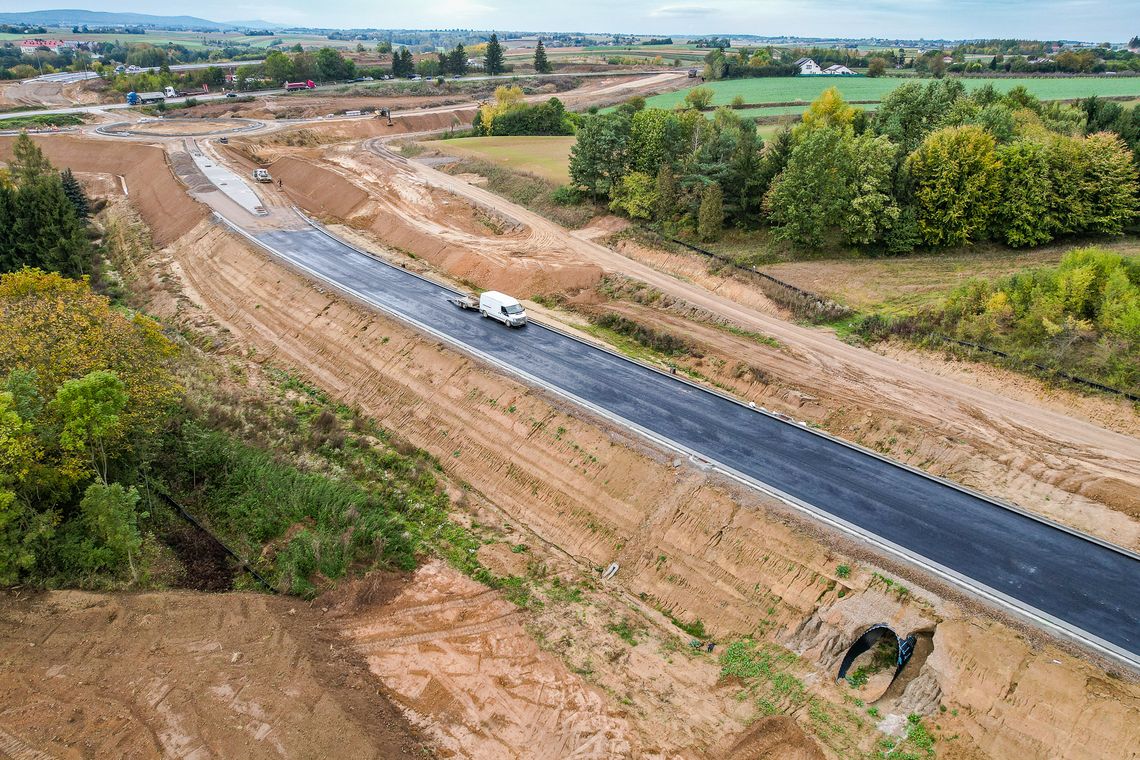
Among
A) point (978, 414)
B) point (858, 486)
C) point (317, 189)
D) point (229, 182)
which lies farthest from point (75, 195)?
point (978, 414)

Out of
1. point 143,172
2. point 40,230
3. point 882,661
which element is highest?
point 143,172

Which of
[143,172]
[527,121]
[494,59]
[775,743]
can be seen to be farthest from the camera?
[494,59]

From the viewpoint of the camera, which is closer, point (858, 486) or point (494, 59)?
point (858, 486)

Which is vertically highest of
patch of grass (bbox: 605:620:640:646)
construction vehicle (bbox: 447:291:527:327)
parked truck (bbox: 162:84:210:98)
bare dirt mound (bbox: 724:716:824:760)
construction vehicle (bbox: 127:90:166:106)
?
parked truck (bbox: 162:84:210:98)

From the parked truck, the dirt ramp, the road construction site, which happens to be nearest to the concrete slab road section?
the dirt ramp

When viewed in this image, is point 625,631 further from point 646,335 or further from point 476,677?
point 646,335

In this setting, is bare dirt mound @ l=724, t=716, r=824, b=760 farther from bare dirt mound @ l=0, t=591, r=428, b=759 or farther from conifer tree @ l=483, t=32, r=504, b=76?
conifer tree @ l=483, t=32, r=504, b=76

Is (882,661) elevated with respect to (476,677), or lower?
elevated

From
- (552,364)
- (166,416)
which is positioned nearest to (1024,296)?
(552,364)
